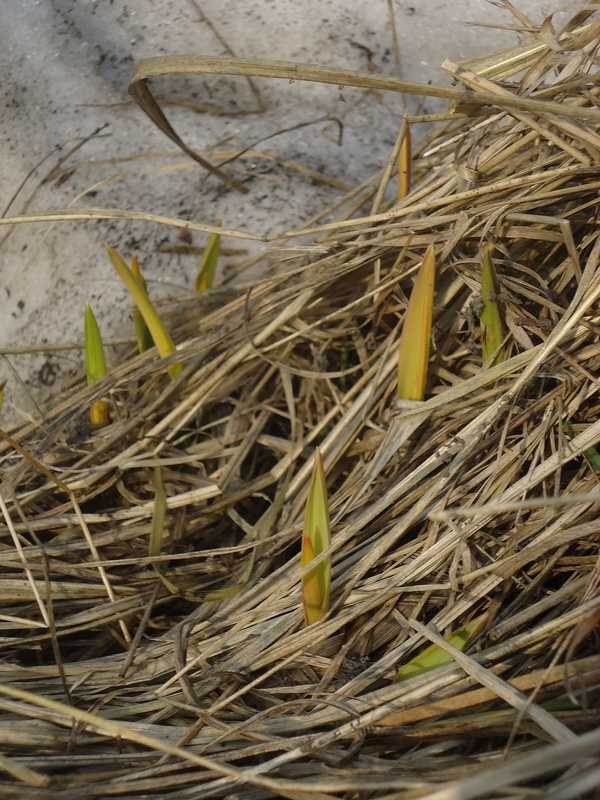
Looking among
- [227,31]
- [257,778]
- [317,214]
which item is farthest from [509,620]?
[227,31]

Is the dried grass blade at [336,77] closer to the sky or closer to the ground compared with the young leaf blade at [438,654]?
closer to the sky

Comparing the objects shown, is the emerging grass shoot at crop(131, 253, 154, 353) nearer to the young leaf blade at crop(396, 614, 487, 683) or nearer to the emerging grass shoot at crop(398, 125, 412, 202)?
the emerging grass shoot at crop(398, 125, 412, 202)

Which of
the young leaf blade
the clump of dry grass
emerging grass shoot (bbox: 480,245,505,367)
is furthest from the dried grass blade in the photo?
the young leaf blade

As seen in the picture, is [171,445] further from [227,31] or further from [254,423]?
[227,31]

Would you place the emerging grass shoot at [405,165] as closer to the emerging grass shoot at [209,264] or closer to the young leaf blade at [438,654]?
the emerging grass shoot at [209,264]

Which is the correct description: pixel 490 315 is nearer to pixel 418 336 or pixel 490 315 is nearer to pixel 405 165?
pixel 418 336

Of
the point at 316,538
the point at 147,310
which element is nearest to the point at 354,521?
the point at 316,538

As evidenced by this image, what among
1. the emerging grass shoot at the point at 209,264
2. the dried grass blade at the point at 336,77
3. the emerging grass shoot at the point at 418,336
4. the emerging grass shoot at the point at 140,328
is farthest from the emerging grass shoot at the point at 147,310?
the emerging grass shoot at the point at 418,336

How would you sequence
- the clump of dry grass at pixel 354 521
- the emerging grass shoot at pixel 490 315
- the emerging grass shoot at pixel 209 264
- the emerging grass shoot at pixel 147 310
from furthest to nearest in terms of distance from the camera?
the emerging grass shoot at pixel 209 264 < the emerging grass shoot at pixel 147 310 < the emerging grass shoot at pixel 490 315 < the clump of dry grass at pixel 354 521
